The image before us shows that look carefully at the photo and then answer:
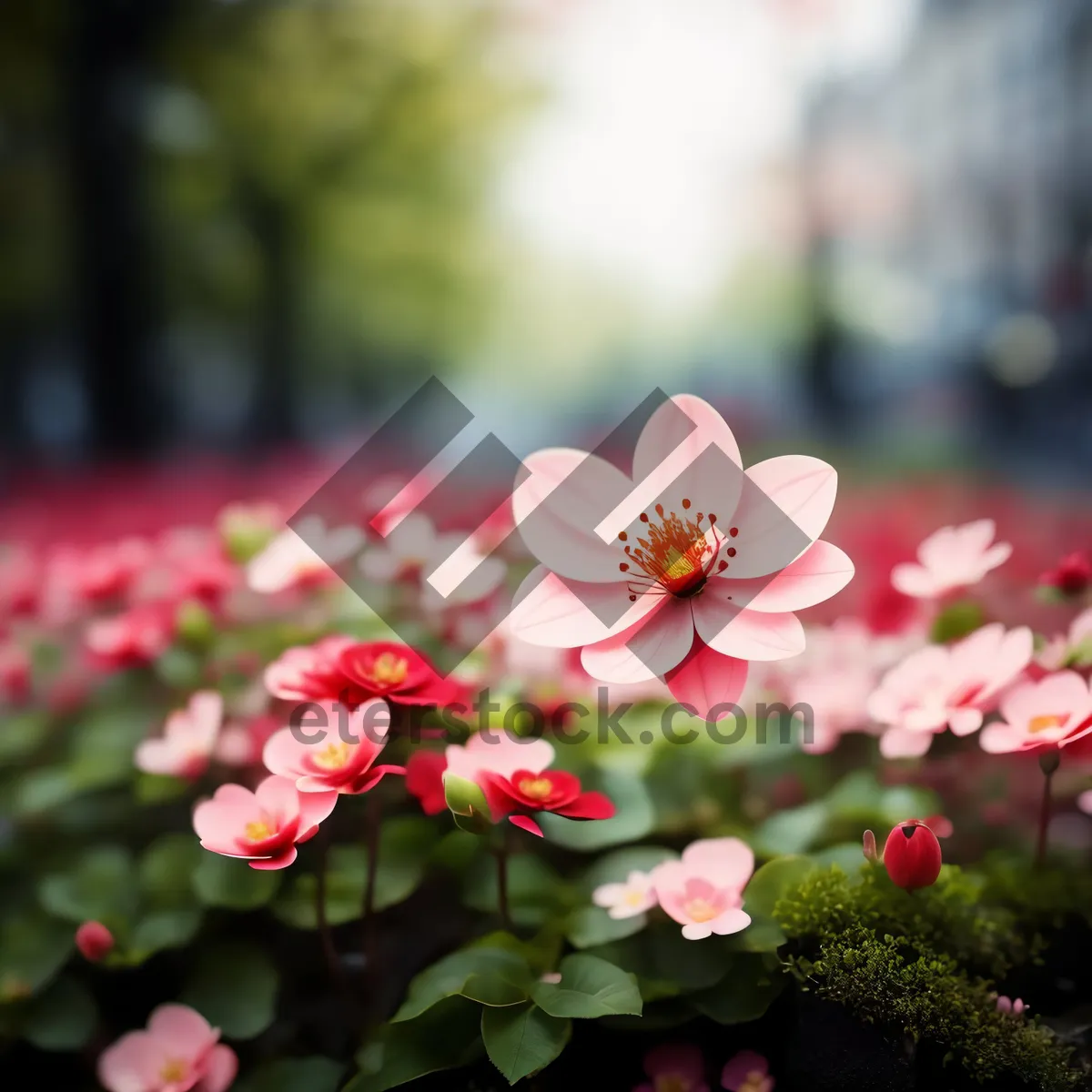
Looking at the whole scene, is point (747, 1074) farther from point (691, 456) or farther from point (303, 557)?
point (303, 557)

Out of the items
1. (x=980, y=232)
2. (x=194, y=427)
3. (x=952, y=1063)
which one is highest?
(x=980, y=232)

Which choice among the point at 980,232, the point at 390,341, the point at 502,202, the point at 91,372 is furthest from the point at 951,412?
the point at 91,372

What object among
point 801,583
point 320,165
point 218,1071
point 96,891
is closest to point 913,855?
point 801,583

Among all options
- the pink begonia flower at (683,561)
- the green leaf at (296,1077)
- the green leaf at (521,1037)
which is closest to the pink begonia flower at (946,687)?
the pink begonia flower at (683,561)

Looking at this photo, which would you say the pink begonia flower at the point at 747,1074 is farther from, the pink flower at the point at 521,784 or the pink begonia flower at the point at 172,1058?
the pink begonia flower at the point at 172,1058

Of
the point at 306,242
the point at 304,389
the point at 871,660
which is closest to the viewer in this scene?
the point at 871,660

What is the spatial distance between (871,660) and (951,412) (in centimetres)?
350

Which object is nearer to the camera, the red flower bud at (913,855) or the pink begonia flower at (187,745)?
the red flower bud at (913,855)

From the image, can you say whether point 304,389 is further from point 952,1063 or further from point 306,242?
point 952,1063

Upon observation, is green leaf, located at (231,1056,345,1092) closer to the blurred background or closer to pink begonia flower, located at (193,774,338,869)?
pink begonia flower, located at (193,774,338,869)

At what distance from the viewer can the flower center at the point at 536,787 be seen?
16.2 inches

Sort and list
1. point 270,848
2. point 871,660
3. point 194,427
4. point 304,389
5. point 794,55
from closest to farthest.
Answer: point 270,848 < point 871,660 < point 794,55 < point 194,427 < point 304,389

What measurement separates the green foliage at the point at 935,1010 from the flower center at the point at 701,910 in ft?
0.14

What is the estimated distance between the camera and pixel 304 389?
16.8 feet
